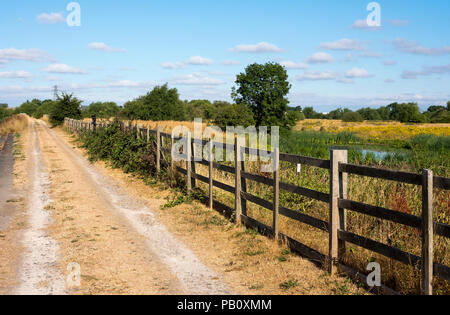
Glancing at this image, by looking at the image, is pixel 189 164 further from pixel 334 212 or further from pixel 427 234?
pixel 427 234

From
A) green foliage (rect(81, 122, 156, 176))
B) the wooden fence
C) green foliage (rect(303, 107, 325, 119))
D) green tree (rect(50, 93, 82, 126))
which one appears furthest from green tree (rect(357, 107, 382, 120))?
the wooden fence

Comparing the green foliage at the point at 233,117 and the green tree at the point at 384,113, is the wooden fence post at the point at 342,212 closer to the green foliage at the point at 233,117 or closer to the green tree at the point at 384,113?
the green foliage at the point at 233,117

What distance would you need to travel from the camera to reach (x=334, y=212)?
577 centimetres

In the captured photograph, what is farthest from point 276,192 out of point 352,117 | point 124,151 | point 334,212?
point 352,117

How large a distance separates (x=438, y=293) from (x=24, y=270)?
212 inches

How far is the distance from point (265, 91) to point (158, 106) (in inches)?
605

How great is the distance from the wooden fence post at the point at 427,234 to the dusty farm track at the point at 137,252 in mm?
992

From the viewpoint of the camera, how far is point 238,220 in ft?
27.9

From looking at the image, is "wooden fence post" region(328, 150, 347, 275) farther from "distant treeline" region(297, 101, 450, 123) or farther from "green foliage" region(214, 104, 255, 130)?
"distant treeline" region(297, 101, 450, 123)

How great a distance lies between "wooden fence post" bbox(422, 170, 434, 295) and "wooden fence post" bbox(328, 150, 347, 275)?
4.78 ft

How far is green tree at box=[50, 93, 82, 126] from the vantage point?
174 feet

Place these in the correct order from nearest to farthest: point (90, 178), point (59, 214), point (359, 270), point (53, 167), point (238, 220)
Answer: point (359, 270), point (238, 220), point (59, 214), point (90, 178), point (53, 167)

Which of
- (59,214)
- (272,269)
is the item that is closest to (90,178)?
(59,214)
